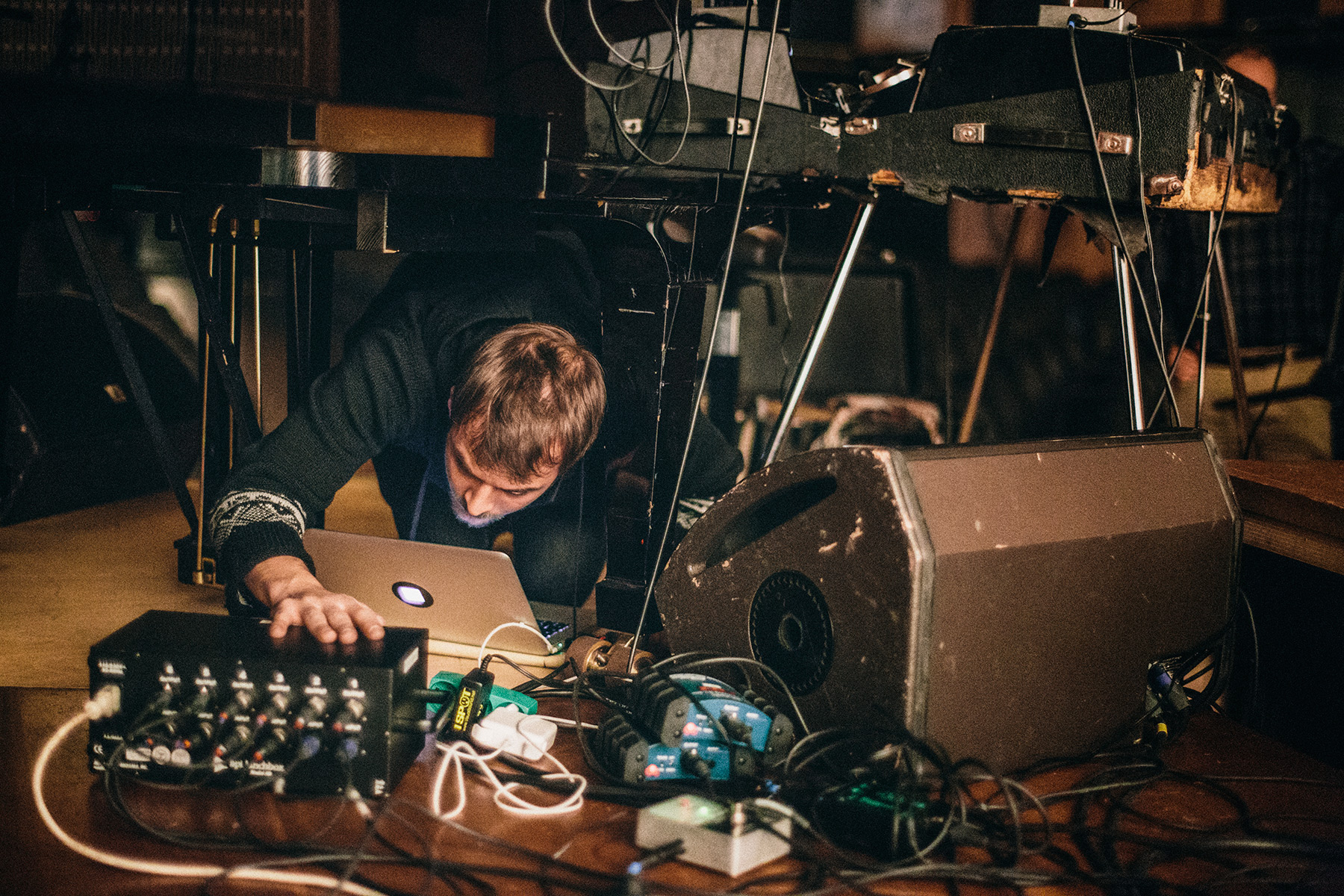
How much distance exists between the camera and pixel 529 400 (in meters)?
1.55

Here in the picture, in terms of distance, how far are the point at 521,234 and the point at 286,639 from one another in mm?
669

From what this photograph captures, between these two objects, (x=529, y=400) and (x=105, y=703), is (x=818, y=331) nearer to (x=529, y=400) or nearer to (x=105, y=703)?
(x=529, y=400)

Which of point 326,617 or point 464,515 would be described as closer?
point 326,617

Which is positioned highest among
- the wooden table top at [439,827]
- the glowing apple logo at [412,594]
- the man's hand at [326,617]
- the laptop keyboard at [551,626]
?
the man's hand at [326,617]

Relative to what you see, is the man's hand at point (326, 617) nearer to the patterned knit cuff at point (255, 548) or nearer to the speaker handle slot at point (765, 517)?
the patterned knit cuff at point (255, 548)

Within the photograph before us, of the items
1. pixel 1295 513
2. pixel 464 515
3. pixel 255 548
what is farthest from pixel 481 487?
pixel 1295 513

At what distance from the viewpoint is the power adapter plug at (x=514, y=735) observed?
0.90 metres

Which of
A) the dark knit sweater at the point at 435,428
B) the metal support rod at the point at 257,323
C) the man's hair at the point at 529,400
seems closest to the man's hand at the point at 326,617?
the dark knit sweater at the point at 435,428

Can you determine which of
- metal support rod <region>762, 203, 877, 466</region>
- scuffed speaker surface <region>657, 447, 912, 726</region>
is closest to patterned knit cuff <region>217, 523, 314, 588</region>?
scuffed speaker surface <region>657, 447, 912, 726</region>

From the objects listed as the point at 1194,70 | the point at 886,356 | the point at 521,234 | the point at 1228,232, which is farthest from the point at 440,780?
the point at 886,356

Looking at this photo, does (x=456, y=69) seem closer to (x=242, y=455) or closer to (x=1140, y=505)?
(x=242, y=455)

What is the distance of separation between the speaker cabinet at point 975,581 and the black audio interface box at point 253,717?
0.33 metres

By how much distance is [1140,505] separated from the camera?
0.94 meters

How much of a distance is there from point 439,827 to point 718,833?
218 mm
